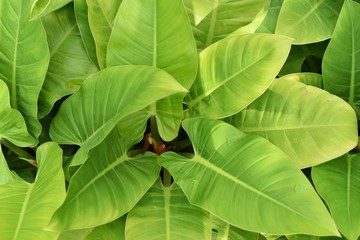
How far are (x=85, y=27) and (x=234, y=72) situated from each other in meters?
0.29

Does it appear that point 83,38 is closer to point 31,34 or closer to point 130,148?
point 31,34

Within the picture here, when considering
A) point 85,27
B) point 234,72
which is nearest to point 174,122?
point 234,72

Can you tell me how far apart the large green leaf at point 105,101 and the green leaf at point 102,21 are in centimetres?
10

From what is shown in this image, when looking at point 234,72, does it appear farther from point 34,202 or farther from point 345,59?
point 34,202

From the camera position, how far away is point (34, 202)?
0.77 m

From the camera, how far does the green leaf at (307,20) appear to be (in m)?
0.98

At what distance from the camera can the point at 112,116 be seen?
76cm

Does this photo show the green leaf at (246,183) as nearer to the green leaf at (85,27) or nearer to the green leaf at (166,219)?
the green leaf at (166,219)

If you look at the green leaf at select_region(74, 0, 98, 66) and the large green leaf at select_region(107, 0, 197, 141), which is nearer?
the large green leaf at select_region(107, 0, 197, 141)

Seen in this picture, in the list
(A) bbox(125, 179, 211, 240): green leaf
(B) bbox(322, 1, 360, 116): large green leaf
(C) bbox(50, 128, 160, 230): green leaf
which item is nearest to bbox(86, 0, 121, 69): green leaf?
(C) bbox(50, 128, 160, 230): green leaf

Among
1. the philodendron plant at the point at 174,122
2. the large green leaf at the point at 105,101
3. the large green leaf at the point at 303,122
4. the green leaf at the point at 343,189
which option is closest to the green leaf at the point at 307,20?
the philodendron plant at the point at 174,122

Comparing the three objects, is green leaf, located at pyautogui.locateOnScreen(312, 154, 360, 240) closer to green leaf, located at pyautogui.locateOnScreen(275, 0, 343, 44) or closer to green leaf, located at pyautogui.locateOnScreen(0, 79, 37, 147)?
green leaf, located at pyautogui.locateOnScreen(275, 0, 343, 44)

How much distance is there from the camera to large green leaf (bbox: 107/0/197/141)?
2.64ft

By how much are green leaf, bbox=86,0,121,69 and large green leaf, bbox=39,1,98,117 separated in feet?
0.23
